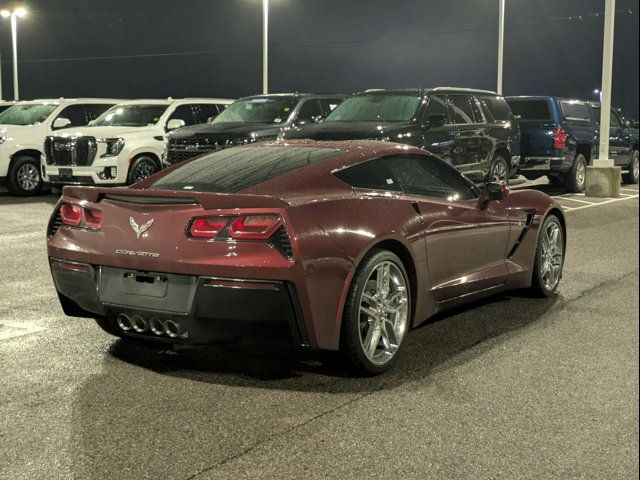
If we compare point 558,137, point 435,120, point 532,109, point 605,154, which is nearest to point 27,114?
point 435,120

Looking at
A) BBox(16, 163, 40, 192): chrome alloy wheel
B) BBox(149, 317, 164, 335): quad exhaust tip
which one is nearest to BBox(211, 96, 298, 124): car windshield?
BBox(16, 163, 40, 192): chrome alloy wheel

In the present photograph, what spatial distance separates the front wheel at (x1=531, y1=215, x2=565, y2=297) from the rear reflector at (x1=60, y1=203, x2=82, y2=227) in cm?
371

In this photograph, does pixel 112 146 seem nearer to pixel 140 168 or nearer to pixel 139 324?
pixel 140 168

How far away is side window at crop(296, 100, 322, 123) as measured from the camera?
58.3 ft

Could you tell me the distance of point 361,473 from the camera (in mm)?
4000

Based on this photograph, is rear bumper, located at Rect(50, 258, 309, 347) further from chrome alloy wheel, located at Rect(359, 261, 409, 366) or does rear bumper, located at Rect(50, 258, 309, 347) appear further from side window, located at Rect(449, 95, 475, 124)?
side window, located at Rect(449, 95, 475, 124)

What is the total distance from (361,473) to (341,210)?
188 cm

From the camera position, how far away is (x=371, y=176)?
6.13 metres

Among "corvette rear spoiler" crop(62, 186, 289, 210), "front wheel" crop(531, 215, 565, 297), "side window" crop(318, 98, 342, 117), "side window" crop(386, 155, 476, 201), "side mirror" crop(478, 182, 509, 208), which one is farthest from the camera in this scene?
"side window" crop(318, 98, 342, 117)

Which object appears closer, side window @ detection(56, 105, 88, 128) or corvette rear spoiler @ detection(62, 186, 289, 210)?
corvette rear spoiler @ detection(62, 186, 289, 210)

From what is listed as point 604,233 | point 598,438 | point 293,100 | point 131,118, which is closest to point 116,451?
point 598,438

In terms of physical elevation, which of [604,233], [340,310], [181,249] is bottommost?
[604,233]

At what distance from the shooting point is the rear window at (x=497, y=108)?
17.1 meters

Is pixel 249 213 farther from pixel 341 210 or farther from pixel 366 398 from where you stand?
pixel 366 398
